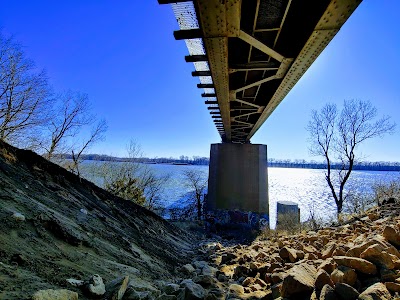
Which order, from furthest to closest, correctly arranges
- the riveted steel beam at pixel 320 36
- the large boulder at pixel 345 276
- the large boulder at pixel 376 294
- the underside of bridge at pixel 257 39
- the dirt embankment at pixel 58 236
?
the underside of bridge at pixel 257 39 → the riveted steel beam at pixel 320 36 → the large boulder at pixel 345 276 → the dirt embankment at pixel 58 236 → the large boulder at pixel 376 294

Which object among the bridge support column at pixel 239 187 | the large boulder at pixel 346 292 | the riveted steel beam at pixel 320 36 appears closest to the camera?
the large boulder at pixel 346 292

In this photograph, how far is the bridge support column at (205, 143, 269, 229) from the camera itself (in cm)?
2136

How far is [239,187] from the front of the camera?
71.7ft

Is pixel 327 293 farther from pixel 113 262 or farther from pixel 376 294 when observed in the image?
pixel 113 262

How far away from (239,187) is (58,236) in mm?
18976

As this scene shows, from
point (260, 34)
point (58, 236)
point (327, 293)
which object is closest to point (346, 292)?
point (327, 293)

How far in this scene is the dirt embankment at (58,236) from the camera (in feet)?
8.55

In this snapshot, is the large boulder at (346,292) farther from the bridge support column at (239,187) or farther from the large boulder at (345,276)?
the bridge support column at (239,187)

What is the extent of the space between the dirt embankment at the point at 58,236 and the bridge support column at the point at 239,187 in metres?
14.3

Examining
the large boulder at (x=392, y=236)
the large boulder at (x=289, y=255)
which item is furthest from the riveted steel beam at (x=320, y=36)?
the large boulder at (x=289, y=255)

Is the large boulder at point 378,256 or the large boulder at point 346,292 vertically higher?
the large boulder at point 378,256

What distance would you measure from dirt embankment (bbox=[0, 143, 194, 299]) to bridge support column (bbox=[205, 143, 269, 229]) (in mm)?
14305

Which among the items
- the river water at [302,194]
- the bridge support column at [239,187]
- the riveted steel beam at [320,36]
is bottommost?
the river water at [302,194]

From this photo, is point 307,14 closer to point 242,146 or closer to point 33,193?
point 33,193
